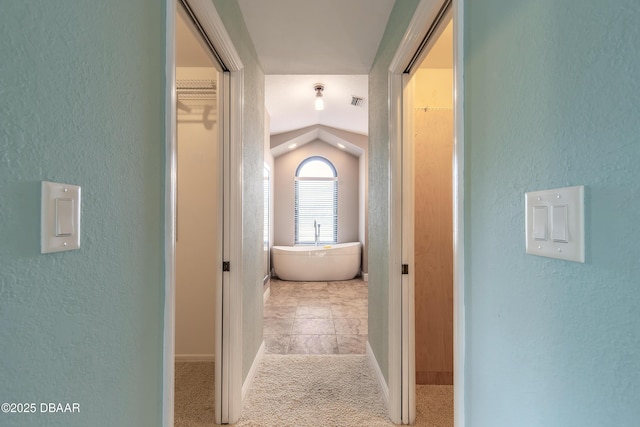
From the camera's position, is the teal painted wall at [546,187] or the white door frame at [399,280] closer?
the teal painted wall at [546,187]

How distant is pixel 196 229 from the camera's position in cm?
271

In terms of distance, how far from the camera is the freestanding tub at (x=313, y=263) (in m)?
5.93

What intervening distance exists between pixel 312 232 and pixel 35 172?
256 inches

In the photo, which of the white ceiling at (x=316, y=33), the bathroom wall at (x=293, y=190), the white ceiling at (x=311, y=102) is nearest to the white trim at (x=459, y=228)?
the white ceiling at (x=316, y=33)

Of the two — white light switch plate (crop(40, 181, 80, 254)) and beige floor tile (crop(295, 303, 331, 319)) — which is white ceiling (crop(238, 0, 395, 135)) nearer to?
white light switch plate (crop(40, 181, 80, 254))

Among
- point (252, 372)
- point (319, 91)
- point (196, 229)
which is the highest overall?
point (319, 91)

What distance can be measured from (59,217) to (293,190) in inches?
252

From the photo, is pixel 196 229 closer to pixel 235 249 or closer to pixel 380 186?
pixel 235 249

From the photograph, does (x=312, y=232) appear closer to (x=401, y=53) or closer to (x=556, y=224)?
(x=401, y=53)

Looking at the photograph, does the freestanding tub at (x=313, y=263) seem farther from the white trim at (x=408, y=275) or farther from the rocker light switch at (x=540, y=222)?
the rocker light switch at (x=540, y=222)

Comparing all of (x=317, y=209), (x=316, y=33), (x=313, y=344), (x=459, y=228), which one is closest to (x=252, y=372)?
(x=313, y=344)

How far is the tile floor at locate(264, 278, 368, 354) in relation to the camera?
2.97 metres

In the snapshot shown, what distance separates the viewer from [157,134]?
92 centimetres

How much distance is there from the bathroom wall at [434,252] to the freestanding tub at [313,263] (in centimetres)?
369
